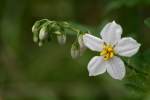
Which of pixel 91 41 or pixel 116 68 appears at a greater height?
pixel 91 41

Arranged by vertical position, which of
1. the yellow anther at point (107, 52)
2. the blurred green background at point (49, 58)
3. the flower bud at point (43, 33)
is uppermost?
the flower bud at point (43, 33)

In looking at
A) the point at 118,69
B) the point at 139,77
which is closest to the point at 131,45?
the point at 118,69

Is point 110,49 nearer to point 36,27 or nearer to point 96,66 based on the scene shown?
point 96,66

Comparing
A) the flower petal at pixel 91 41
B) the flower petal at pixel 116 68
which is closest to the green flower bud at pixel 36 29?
the flower petal at pixel 91 41

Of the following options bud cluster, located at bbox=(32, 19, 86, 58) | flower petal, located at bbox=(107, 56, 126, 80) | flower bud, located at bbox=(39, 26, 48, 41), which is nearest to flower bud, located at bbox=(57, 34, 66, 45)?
bud cluster, located at bbox=(32, 19, 86, 58)

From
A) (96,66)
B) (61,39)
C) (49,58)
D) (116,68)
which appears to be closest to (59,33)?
(61,39)

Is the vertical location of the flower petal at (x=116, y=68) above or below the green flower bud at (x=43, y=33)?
below

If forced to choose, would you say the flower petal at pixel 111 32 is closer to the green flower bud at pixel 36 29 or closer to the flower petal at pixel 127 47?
the flower petal at pixel 127 47
